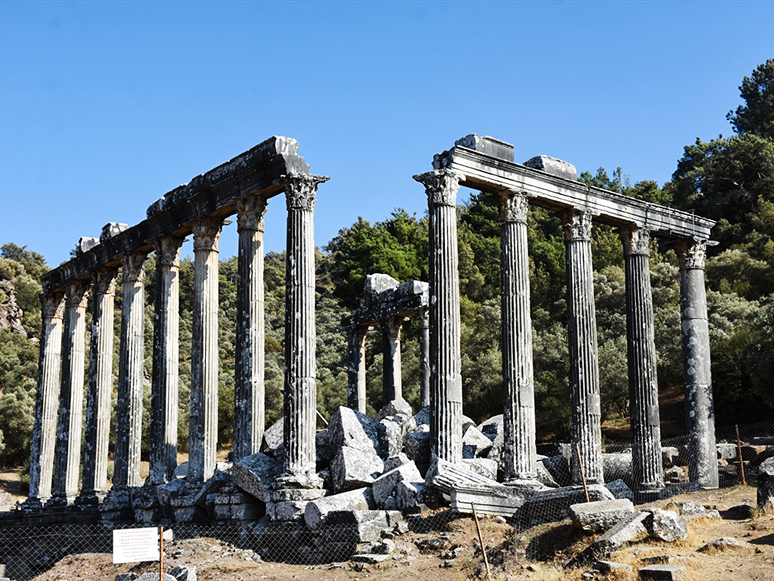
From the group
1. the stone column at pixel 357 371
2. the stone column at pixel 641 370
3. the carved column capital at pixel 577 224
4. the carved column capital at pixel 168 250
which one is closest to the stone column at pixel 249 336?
the carved column capital at pixel 168 250

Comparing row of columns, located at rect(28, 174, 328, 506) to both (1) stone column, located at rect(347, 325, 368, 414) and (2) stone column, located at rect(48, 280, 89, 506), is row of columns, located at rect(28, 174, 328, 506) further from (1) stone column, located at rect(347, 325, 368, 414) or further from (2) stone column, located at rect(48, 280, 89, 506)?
(1) stone column, located at rect(347, 325, 368, 414)

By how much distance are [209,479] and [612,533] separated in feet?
37.9

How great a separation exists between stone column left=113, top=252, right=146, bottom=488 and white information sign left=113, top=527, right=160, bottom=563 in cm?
1318

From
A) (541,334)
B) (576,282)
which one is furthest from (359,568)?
(541,334)

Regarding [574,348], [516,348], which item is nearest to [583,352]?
[574,348]

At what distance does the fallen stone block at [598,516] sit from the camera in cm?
1365

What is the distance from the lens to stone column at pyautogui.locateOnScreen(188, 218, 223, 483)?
22062mm

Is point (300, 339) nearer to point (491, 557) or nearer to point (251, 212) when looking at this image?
point (251, 212)

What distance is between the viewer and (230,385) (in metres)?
48.9

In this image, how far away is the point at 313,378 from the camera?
19.5 m

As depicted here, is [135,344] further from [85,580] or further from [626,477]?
[626,477]

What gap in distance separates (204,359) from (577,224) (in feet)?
37.0

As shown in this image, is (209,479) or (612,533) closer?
(612,533)

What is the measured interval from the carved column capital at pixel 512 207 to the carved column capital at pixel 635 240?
5.16 metres
